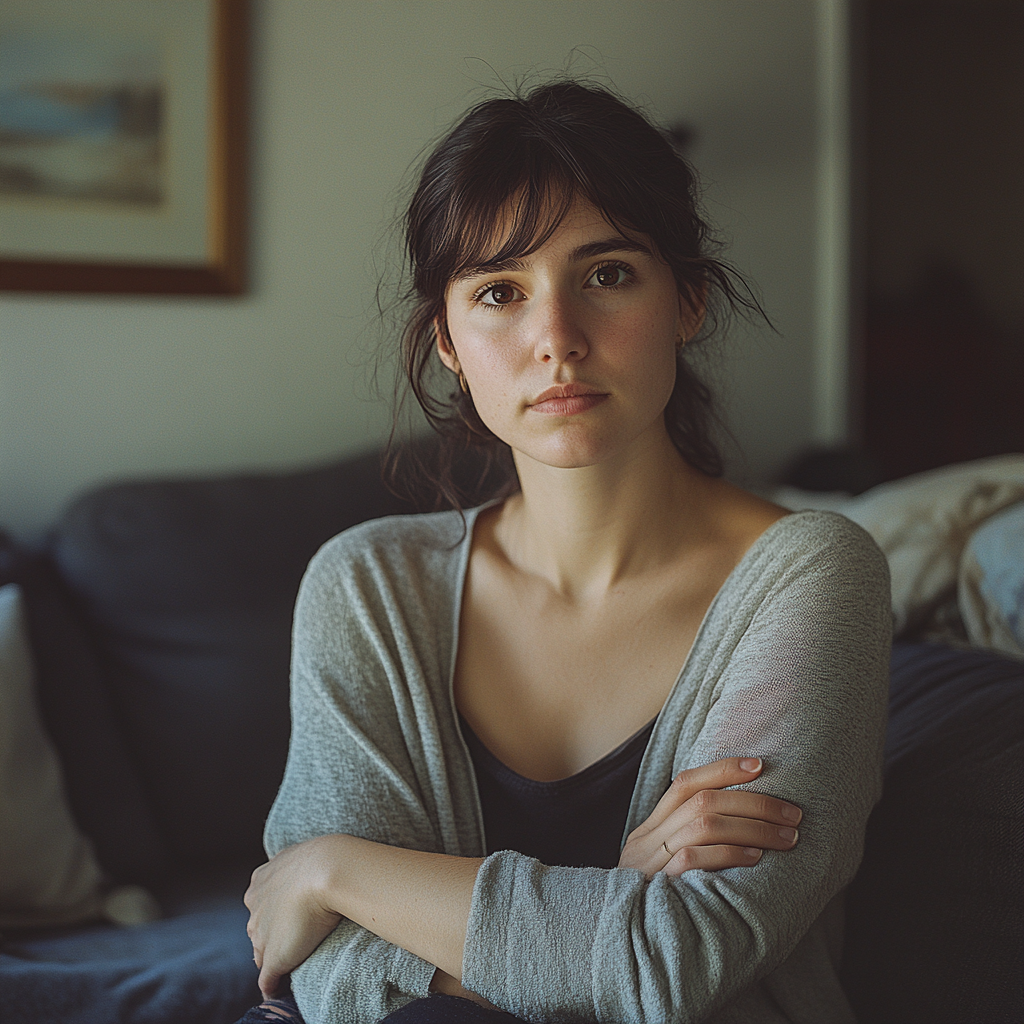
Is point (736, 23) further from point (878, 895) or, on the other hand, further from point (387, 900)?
point (387, 900)

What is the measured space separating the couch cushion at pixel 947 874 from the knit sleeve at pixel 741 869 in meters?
0.14

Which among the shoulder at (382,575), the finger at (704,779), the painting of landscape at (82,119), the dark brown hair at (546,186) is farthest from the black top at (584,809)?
the painting of landscape at (82,119)

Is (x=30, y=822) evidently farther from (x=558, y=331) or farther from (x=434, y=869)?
(x=558, y=331)

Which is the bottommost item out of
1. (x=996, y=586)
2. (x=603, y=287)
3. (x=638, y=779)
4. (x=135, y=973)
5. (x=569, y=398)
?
(x=135, y=973)

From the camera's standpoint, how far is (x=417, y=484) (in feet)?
5.89

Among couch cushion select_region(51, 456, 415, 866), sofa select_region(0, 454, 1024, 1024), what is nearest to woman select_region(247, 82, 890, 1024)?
sofa select_region(0, 454, 1024, 1024)

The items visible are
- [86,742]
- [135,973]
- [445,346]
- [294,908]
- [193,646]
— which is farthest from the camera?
[193,646]

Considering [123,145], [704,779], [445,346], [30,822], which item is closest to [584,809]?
[704,779]

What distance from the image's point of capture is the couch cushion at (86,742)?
1623 mm

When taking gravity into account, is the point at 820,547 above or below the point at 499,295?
below

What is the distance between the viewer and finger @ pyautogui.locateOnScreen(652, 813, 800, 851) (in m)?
A: 0.82

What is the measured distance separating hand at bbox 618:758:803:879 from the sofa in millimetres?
318

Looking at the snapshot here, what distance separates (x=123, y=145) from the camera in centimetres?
203

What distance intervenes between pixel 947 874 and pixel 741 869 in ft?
1.12
